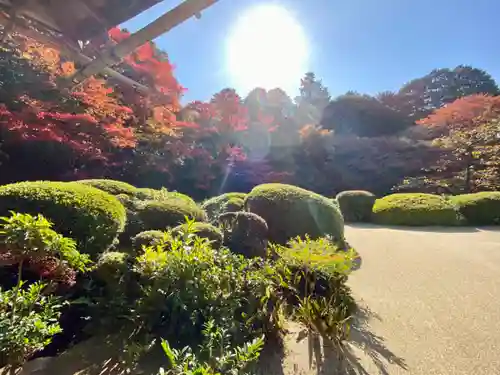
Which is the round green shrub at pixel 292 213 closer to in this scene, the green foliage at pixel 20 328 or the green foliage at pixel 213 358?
the green foliage at pixel 213 358

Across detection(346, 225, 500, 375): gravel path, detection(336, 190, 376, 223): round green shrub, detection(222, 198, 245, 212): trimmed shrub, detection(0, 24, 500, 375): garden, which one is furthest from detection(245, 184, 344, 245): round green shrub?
detection(336, 190, 376, 223): round green shrub

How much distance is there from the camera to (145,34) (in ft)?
5.20

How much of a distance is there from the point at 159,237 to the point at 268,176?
9.93 m

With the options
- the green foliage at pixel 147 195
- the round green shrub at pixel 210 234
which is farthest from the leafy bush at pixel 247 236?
the green foliage at pixel 147 195

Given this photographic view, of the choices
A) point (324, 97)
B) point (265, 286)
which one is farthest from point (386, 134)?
point (265, 286)

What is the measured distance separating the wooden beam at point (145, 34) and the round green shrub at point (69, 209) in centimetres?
124

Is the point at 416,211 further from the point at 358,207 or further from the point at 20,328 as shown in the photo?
the point at 20,328

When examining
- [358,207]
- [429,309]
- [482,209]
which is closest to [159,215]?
[429,309]

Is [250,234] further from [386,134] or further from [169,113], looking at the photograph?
[386,134]

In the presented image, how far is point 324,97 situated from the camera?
29.8m

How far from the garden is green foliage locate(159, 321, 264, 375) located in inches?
0.6

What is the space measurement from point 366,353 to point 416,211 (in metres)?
7.02

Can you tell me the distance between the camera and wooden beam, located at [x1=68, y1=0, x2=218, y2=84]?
145cm

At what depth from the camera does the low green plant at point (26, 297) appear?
5.18 feet
